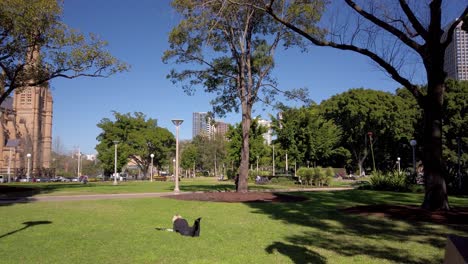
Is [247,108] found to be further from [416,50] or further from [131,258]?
[131,258]

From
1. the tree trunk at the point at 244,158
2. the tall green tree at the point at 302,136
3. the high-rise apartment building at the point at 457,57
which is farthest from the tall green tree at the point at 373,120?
the high-rise apartment building at the point at 457,57

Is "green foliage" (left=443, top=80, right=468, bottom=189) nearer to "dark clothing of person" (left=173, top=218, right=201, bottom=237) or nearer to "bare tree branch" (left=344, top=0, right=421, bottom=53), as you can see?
"bare tree branch" (left=344, top=0, right=421, bottom=53)

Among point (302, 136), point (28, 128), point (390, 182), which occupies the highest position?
point (28, 128)

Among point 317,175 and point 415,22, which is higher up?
point 415,22

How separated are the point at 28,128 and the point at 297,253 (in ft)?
377

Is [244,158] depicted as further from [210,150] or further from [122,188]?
[210,150]

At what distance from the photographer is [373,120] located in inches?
2419

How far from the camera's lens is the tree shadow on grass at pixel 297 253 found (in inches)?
250

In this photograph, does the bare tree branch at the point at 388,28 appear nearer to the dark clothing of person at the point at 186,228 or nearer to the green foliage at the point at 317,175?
the dark clothing of person at the point at 186,228

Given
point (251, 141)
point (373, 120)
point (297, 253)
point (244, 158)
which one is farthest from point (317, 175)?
point (373, 120)

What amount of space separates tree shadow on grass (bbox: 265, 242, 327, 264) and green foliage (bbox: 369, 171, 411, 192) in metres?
20.4

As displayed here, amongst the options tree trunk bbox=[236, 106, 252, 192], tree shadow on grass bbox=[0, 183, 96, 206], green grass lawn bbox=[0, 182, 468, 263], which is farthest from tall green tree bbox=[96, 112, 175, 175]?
green grass lawn bbox=[0, 182, 468, 263]

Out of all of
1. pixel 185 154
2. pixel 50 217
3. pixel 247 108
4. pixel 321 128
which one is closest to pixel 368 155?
pixel 321 128

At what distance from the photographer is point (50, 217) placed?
11945mm
